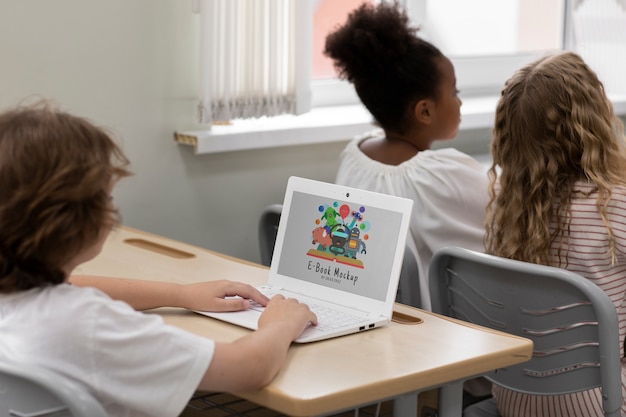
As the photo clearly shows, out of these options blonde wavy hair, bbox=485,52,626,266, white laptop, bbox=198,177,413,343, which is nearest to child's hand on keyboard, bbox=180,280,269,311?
white laptop, bbox=198,177,413,343

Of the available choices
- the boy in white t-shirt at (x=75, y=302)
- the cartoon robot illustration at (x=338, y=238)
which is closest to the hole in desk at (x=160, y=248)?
the cartoon robot illustration at (x=338, y=238)

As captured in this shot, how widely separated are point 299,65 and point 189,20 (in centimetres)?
30

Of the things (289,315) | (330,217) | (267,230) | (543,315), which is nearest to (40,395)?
(289,315)

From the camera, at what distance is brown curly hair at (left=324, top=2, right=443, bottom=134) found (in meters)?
2.26

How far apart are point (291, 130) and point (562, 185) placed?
0.92m

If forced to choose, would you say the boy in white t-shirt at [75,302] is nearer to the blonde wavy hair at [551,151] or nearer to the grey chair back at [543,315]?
the grey chair back at [543,315]

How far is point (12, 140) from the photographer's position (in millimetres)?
1131

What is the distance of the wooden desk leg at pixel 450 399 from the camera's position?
1.39 m

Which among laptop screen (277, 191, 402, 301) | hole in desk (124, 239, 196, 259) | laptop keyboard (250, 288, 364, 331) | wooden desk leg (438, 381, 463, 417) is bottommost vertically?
wooden desk leg (438, 381, 463, 417)

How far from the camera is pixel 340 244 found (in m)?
1.53

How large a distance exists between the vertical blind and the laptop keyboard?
94cm

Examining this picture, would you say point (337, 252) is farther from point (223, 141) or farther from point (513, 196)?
point (223, 141)

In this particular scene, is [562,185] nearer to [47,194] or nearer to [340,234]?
[340,234]

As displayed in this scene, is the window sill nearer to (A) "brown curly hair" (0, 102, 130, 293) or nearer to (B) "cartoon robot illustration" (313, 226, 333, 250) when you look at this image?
(B) "cartoon robot illustration" (313, 226, 333, 250)
